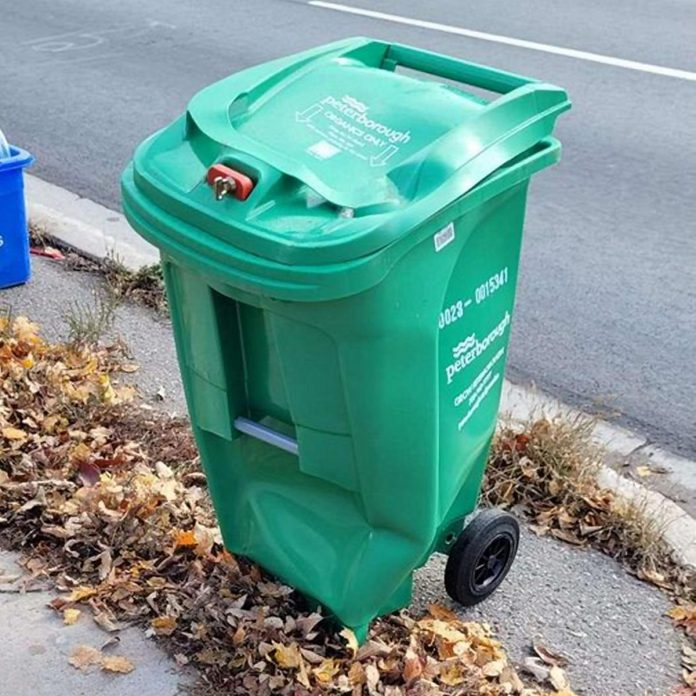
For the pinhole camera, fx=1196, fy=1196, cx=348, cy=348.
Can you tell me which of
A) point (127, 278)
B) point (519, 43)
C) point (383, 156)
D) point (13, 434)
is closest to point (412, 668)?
point (383, 156)

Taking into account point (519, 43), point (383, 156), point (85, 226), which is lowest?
point (519, 43)

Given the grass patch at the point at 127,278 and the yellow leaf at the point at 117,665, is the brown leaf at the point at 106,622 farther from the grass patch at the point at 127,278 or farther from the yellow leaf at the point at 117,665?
the grass patch at the point at 127,278

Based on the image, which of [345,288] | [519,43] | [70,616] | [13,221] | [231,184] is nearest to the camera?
[345,288]

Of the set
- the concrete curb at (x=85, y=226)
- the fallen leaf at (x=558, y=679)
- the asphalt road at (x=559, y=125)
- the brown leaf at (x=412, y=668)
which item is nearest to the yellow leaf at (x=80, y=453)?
the brown leaf at (x=412, y=668)

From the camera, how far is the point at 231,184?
90.5 inches

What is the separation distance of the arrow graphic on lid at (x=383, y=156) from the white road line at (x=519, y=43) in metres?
6.35

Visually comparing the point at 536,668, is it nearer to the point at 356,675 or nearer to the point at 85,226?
the point at 356,675

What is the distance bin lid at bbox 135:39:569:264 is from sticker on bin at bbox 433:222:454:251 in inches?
3.5

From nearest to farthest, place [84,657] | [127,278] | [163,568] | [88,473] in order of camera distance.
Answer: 1. [84,657]
2. [163,568]
3. [88,473]
4. [127,278]

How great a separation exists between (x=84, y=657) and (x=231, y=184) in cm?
122

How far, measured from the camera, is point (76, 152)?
22.4 ft

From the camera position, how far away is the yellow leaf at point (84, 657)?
279cm

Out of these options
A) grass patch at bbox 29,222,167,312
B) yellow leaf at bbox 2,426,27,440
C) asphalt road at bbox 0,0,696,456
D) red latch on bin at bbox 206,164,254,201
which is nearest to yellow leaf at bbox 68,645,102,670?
yellow leaf at bbox 2,426,27,440

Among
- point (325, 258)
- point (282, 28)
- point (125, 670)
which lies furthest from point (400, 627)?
point (282, 28)
